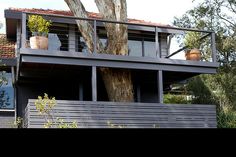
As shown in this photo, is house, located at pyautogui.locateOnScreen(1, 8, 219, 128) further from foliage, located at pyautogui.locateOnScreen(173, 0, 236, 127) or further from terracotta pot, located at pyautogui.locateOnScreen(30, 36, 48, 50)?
foliage, located at pyautogui.locateOnScreen(173, 0, 236, 127)

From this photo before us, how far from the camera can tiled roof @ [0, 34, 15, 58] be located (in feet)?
43.6

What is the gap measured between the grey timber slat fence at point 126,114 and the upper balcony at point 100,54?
1.14m

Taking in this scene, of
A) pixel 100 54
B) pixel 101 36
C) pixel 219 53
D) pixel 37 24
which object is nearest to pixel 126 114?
pixel 100 54

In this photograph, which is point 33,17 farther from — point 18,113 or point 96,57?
point 18,113

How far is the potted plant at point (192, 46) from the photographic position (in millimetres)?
11211

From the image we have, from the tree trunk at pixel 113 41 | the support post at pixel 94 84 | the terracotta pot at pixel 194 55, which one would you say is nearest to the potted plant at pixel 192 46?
the terracotta pot at pixel 194 55

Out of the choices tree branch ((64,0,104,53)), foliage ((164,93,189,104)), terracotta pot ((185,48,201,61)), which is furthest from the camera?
foliage ((164,93,189,104))

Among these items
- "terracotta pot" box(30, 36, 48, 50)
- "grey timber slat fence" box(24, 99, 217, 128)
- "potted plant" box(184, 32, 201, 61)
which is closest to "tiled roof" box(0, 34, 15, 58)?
"terracotta pot" box(30, 36, 48, 50)

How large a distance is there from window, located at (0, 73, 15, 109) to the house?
175 millimetres

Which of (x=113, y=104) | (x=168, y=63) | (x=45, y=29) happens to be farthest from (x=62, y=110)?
(x=168, y=63)

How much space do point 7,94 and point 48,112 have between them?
4.54 metres

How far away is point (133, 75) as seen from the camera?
1198 centimetres
